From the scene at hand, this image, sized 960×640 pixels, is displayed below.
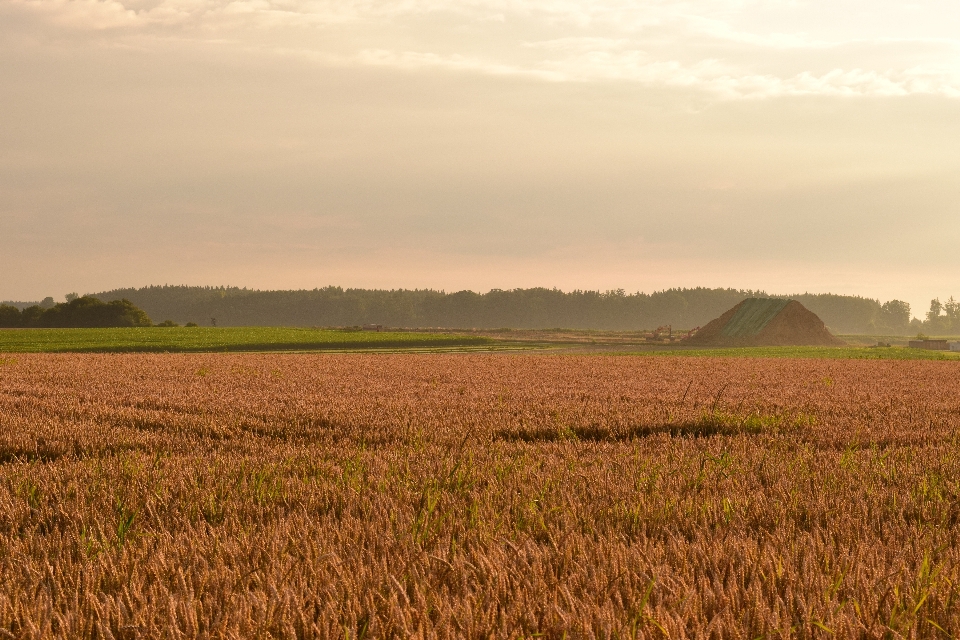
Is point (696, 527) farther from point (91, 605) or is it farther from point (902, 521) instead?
point (91, 605)

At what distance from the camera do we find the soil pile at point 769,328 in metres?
78.9

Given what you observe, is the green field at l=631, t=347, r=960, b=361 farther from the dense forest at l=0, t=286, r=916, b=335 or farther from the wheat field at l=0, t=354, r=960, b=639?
the dense forest at l=0, t=286, r=916, b=335

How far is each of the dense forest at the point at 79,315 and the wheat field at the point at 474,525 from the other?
3610 inches

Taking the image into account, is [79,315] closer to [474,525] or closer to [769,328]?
[769,328]

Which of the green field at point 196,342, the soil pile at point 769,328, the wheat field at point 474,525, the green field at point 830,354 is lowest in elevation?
the green field at point 196,342

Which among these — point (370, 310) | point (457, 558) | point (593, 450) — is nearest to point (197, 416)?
point (593, 450)

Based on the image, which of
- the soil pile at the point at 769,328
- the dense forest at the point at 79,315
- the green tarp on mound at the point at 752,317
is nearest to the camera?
the soil pile at the point at 769,328

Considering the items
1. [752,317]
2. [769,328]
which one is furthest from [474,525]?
[752,317]

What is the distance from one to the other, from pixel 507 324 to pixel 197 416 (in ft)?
525

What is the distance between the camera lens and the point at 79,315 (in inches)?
3686

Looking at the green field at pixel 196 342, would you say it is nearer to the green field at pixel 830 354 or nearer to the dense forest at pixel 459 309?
the green field at pixel 830 354

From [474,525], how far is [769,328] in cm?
8198

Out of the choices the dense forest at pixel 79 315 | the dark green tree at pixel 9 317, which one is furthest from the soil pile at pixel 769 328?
the dark green tree at pixel 9 317

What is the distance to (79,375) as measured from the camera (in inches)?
698
